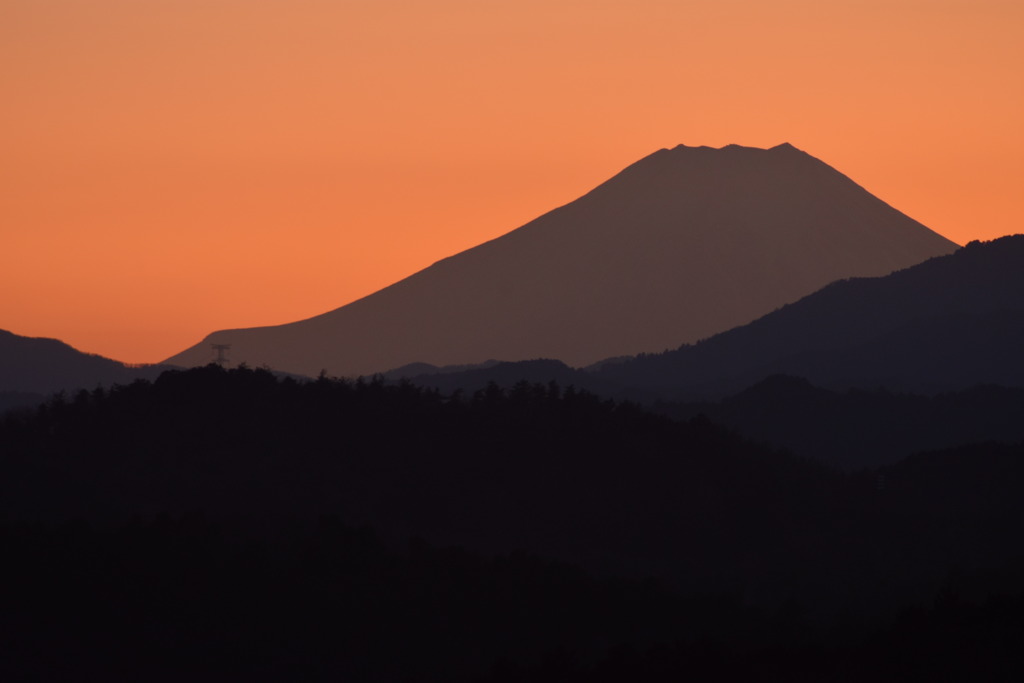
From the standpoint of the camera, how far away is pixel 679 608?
118 metres

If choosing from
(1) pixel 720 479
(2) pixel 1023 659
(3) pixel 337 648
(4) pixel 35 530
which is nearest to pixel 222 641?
(3) pixel 337 648

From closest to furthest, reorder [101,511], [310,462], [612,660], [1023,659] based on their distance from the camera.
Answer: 1. [1023,659]
2. [612,660]
3. [101,511]
4. [310,462]

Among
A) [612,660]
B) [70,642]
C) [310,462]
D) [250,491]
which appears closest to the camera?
[612,660]

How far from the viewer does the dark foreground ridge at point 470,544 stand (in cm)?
10494

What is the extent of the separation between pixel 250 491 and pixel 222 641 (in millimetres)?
42229

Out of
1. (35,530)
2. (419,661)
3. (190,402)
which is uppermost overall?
(190,402)

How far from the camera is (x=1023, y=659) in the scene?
78.2 meters

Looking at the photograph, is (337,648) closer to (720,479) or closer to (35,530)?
(35,530)

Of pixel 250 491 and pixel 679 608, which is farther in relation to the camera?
pixel 250 491

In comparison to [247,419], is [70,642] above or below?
below

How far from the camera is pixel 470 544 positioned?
149 meters

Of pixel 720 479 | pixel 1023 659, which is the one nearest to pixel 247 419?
pixel 720 479

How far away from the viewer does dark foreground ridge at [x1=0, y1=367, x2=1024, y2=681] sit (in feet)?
344

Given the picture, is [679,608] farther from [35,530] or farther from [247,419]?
[247,419]
